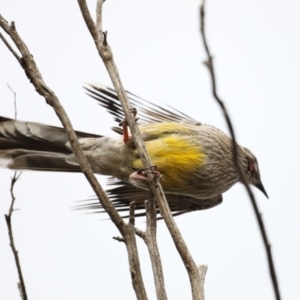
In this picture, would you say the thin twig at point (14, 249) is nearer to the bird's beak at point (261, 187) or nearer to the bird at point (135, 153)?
the bird at point (135, 153)

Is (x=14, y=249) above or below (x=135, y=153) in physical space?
below

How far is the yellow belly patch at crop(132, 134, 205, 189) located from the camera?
4727 mm

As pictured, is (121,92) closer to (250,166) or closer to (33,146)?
(33,146)

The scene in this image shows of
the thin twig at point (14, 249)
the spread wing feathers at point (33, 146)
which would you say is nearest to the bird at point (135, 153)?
the spread wing feathers at point (33, 146)

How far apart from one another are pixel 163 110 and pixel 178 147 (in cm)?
78

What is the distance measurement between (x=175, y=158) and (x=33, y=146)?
1.07 m

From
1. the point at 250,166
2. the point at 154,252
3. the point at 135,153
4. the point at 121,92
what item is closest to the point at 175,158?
the point at 135,153

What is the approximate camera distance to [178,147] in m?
4.80

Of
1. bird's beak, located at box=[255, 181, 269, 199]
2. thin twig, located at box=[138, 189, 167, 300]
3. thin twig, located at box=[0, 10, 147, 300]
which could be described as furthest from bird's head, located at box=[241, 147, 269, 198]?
thin twig, located at box=[0, 10, 147, 300]

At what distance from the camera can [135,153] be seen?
4.79m

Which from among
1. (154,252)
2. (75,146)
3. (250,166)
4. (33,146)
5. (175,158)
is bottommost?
(154,252)

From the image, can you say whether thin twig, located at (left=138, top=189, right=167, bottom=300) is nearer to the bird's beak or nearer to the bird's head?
the bird's head

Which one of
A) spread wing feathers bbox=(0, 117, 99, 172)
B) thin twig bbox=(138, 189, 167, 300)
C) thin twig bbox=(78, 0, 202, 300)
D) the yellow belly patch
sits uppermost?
spread wing feathers bbox=(0, 117, 99, 172)

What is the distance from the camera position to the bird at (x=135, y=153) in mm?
4715
